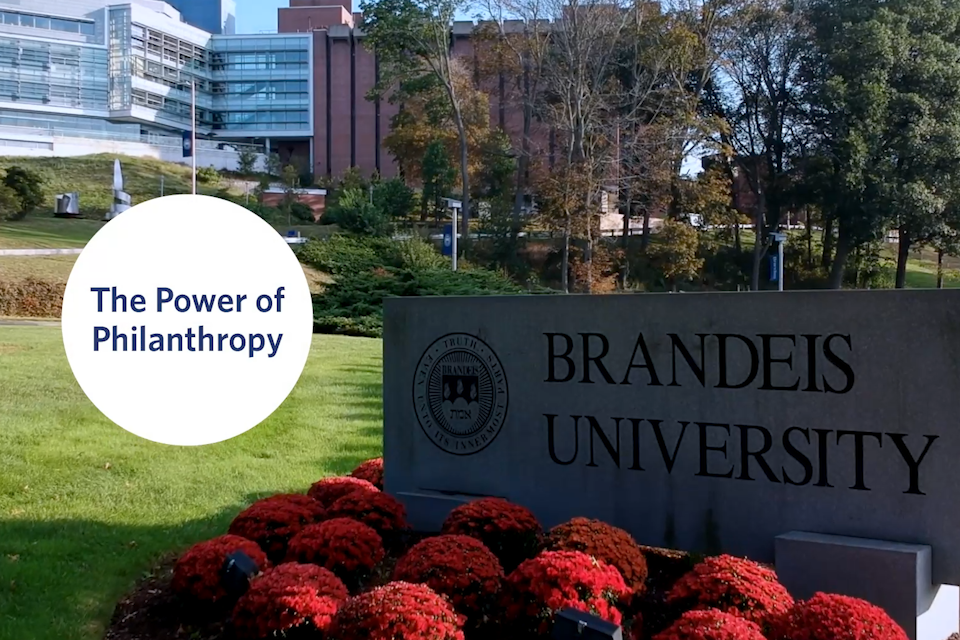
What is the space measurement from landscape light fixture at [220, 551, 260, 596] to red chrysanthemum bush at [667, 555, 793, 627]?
6.52 ft

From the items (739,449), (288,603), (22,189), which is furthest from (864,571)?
(22,189)

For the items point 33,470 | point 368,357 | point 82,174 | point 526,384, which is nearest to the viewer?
point 526,384

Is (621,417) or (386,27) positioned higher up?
(386,27)

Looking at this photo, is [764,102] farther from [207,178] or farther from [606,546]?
[606,546]

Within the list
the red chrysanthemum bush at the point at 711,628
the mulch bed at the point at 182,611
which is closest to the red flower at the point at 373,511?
the mulch bed at the point at 182,611

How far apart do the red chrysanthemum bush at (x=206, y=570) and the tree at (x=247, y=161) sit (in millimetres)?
73715

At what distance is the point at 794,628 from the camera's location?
3.67 meters

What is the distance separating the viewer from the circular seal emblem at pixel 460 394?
230 inches

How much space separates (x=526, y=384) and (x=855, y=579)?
2.12 meters

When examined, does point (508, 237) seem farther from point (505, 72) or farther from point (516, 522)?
point (516, 522)

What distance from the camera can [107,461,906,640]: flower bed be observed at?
369 centimetres

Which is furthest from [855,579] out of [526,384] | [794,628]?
[526,384]

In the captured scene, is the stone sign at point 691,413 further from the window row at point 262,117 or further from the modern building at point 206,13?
the modern building at point 206,13

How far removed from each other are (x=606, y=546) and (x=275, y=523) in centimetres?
190
